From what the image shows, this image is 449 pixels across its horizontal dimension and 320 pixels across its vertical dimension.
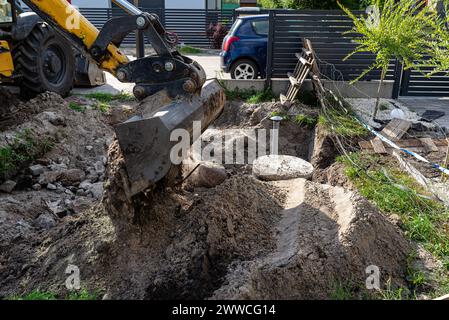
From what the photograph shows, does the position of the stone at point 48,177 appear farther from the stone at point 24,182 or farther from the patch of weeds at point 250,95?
the patch of weeds at point 250,95

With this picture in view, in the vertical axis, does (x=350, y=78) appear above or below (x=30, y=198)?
above

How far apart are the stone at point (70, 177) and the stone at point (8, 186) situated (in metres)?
0.62

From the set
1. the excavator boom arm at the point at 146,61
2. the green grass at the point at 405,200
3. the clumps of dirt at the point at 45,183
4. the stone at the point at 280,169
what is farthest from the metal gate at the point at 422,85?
the excavator boom arm at the point at 146,61

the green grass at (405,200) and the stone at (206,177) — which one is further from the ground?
the stone at (206,177)

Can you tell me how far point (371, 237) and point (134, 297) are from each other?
219 cm

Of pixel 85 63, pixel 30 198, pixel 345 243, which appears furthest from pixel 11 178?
pixel 85 63

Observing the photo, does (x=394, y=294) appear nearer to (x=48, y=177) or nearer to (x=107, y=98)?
(x=48, y=177)

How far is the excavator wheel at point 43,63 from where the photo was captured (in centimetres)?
834

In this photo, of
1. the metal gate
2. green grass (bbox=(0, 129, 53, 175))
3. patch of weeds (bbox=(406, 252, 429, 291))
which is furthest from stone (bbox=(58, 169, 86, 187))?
the metal gate

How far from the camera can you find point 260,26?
10.9m

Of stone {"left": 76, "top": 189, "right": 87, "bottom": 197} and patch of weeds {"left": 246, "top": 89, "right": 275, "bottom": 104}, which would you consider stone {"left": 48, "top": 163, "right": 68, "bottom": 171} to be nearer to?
stone {"left": 76, "top": 189, "right": 87, "bottom": 197}

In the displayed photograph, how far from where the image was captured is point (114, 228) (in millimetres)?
4090

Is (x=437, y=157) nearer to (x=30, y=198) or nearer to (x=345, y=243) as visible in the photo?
(x=345, y=243)

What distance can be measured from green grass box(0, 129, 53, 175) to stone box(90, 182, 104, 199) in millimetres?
1096
